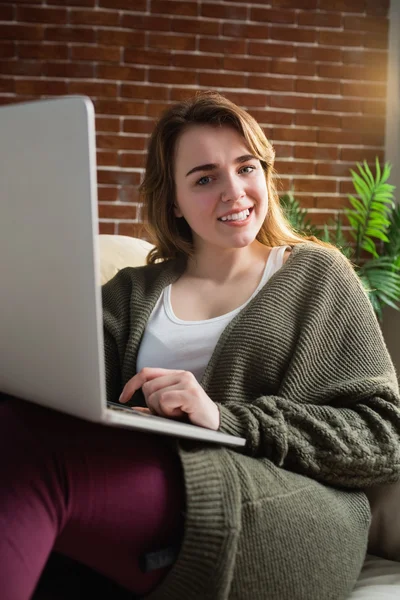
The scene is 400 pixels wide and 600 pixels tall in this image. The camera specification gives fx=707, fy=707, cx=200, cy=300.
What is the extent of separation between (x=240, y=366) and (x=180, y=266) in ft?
1.37

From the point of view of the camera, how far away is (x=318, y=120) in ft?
12.0

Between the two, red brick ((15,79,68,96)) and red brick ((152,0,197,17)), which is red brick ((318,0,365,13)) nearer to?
red brick ((152,0,197,17))

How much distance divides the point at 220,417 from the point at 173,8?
116 inches

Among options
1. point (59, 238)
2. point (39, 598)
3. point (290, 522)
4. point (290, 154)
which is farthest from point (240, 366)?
point (290, 154)

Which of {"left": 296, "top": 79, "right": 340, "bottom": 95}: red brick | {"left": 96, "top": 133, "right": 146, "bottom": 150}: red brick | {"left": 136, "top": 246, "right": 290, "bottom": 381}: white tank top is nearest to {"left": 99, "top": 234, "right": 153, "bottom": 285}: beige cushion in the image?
{"left": 136, "top": 246, "right": 290, "bottom": 381}: white tank top

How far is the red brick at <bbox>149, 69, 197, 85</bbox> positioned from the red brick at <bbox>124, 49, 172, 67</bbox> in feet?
0.13

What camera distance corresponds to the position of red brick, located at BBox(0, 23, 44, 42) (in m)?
3.45

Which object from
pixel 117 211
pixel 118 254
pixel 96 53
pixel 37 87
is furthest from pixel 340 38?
pixel 118 254

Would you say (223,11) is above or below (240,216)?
above

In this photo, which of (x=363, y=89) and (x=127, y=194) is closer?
(x=127, y=194)

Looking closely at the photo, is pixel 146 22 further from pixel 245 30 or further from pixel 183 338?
pixel 183 338

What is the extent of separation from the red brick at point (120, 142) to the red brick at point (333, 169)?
922mm

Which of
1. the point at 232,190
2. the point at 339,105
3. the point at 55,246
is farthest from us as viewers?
the point at 339,105

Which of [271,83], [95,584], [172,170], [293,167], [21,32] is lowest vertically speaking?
[95,584]
